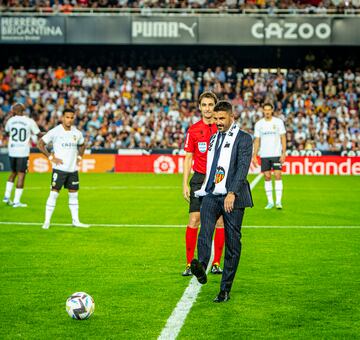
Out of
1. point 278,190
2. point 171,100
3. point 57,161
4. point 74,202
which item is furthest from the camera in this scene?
point 171,100

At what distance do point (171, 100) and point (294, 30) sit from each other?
6.62 m

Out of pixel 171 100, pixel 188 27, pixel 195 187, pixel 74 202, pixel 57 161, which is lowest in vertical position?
pixel 74 202

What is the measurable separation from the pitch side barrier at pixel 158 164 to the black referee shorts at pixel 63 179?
1748 cm

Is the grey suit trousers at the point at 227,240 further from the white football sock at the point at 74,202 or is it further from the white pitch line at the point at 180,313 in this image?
the white football sock at the point at 74,202

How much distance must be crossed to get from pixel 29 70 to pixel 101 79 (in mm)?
4023

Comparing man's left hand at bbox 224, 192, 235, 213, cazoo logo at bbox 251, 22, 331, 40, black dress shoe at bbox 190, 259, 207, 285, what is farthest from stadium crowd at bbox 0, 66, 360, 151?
black dress shoe at bbox 190, 259, 207, 285

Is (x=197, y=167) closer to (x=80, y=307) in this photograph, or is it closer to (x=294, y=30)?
(x=80, y=307)

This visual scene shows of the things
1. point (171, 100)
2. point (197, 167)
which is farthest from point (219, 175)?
point (171, 100)

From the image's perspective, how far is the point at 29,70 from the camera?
3812cm

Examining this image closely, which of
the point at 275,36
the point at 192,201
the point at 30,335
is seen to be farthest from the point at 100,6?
the point at 30,335

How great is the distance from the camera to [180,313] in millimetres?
7227

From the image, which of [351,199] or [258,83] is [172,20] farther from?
[351,199]

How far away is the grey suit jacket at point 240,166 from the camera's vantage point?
24.8ft

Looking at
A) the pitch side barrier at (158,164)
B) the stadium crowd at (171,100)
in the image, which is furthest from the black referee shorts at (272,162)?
the stadium crowd at (171,100)
